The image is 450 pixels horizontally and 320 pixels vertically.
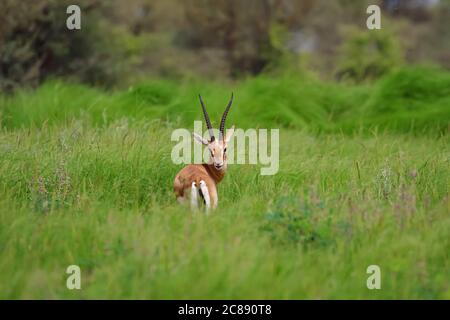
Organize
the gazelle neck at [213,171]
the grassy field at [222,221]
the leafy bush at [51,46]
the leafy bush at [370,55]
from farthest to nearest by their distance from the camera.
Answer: the leafy bush at [370,55]
the leafy bush at [51,46]
the gazelle neck at [213,171]
the grassy field at [222,221]

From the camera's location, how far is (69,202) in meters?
4.80

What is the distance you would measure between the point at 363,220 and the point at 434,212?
1.89ft

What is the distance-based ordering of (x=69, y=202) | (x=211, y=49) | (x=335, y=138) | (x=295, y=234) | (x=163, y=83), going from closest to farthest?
(x=295, y=234) < (x=69, y=202) < (x=335, y=138) < (x=163, y=83) < (x=211, y=49)

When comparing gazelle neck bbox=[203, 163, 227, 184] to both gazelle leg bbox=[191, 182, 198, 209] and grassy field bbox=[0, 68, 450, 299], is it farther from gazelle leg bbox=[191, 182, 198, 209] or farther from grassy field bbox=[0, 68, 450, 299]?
gazelle leg bbox=[191, 182, 198, 209]

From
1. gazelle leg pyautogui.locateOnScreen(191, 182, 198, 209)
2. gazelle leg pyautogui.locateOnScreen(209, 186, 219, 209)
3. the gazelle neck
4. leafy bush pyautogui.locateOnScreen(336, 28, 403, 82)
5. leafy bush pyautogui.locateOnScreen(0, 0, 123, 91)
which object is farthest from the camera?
leafy bush pyautogui.locateOnScreen(336, 28, 403, 82)

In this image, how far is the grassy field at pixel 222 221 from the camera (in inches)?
146

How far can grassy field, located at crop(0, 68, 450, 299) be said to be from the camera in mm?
3705

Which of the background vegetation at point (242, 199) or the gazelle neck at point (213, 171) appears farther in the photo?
the gazelle neck at point (213, 171)

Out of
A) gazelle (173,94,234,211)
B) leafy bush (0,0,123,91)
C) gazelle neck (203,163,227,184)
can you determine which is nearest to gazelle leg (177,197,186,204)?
gazelle (173,94,234,211)

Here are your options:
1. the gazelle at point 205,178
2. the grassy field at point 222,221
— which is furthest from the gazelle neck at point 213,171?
the grassy field at point 222,221

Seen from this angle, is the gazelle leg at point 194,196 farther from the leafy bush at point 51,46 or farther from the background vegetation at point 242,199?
the leafy bush at point 51,46
